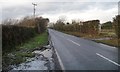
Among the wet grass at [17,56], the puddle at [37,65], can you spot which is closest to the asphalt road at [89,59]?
the puddle at [37,65]

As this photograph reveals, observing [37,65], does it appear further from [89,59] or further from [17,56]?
[17,56]

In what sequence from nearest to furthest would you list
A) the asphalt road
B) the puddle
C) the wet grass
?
the asphalt road → the puddle → the wet grass

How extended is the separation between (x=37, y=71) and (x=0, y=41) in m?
6.86

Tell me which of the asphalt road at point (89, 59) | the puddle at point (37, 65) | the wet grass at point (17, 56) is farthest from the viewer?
the wet grass at point (17, 56)

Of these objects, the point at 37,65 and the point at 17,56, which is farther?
the point at 17,56

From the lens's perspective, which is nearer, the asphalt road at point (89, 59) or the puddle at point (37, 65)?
the asphalt road at point (89, 59)

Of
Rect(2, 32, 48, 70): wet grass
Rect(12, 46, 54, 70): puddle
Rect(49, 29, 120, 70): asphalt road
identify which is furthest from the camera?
Rect(2, 32, 48, 70): wet grass

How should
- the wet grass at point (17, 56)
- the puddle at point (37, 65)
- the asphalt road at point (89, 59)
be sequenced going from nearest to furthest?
the asphalt road at point (89, 59), the puddle at point (37, 65), the wet grass at point (17, 56)

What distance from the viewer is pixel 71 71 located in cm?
973

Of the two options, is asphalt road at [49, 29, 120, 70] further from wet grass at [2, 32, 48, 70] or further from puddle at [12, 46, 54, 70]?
wet grass at [2, 32, 48, 70]

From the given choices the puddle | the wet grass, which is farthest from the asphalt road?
the wet grass

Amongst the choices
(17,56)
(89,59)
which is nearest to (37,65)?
(89,59)

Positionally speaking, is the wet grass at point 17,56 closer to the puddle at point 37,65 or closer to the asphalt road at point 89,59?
the puddle at point 37,65

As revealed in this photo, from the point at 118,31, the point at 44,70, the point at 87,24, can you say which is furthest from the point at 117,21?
the point at 87,24
